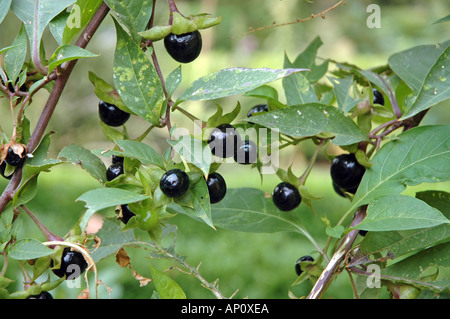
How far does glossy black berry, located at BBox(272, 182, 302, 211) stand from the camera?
1.89 feet

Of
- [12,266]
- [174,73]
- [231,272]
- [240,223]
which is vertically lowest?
[231,272]

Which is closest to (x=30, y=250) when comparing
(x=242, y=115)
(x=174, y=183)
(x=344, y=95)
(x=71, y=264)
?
(x=71, y=264)

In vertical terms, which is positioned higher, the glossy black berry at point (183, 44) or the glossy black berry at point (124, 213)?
the glossy black berry at point (183, 44)

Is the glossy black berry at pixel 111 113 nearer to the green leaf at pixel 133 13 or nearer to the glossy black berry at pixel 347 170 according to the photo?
the green leaf at pixel 133 13

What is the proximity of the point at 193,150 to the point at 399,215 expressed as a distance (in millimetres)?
201

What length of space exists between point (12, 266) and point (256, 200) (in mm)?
2148

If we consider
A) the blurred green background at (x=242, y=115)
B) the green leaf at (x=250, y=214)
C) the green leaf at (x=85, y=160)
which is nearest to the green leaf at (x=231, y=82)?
the green leaf at (x=85, y=160)

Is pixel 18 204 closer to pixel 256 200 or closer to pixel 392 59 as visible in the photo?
pixel 256 200

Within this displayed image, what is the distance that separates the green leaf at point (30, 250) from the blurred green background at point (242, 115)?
136 cm

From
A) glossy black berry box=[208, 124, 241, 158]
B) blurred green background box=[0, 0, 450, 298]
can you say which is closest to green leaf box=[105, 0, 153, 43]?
glossy black berry box=[208, 124, 241, 158]

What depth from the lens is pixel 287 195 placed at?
1.88 feet

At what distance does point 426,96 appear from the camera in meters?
0.52

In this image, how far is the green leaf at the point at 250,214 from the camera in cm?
64
